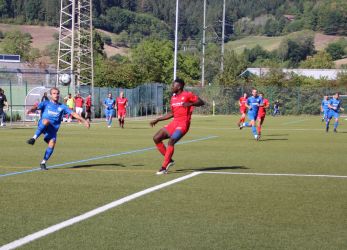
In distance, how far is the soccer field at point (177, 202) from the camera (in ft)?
26.8

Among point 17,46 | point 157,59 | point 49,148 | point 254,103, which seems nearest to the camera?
point 49,148

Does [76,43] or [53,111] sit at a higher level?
[76,43]

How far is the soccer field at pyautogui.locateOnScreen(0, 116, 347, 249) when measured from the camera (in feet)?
26.8

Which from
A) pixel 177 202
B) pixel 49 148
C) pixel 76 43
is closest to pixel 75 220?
pixel 177 202

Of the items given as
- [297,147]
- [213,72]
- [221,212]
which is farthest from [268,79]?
[221,212]

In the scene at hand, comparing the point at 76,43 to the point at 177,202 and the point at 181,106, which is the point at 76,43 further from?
Result: the point at 177,202

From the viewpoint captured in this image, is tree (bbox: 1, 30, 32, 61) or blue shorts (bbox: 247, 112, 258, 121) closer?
blue shorts (bbox: 247, 112, 258, 121)

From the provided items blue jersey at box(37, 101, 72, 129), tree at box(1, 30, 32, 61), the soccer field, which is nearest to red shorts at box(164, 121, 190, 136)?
the soccer field

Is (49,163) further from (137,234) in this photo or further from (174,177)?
(137,234)

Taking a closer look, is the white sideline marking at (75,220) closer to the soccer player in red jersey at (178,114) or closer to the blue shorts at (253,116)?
the soccer player in red jersey at (178,114)

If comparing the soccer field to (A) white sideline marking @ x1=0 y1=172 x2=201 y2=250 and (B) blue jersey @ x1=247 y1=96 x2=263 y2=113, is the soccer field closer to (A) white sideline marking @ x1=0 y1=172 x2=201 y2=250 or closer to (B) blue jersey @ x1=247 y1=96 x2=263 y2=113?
(A) white sideline marking @ x1=0 y1=172 x2=201 y2=250

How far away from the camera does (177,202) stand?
10836 millimetres

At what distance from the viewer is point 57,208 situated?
10172mm

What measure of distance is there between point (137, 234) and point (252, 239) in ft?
4.35
